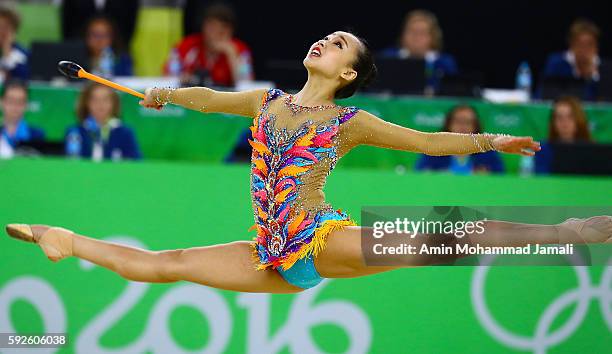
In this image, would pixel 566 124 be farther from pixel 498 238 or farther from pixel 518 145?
pixel 518 145

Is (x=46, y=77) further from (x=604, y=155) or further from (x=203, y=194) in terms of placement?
(x=604, y=155)

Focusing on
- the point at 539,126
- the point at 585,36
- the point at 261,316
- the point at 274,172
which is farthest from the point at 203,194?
the point at 585,36

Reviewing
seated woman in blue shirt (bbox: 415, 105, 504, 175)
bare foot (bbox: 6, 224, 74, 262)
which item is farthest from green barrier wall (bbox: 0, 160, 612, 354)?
seated woman in blue shirt (bbox: 415, 105, 504, 175)

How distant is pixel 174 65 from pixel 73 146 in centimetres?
196

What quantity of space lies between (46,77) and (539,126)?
396cm

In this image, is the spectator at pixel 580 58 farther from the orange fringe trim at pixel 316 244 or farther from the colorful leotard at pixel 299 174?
the orange fringe trim at pixel 316 244

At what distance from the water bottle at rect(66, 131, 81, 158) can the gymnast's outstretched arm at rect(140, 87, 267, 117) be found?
248 centimetres

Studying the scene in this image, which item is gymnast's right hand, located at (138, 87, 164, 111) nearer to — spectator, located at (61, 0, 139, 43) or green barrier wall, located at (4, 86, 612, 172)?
green barrier wall, located at (4, 86, 612, 172)

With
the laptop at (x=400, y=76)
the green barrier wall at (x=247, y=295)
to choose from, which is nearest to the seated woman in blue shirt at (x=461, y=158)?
the laptop at (x=400, y=76)

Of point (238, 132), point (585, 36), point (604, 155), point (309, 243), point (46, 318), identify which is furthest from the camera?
point (585, 36)

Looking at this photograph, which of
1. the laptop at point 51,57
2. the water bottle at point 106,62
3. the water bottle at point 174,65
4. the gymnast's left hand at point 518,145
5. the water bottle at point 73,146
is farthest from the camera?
the water bottle at point 174,65

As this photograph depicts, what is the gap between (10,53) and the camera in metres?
9.03

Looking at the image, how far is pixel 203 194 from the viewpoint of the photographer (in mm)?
6320

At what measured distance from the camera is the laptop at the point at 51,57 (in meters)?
8.73
